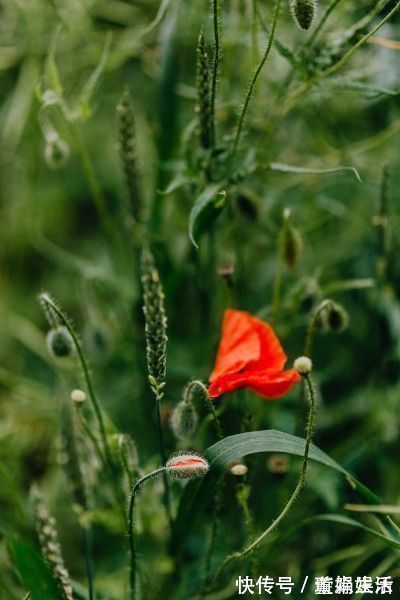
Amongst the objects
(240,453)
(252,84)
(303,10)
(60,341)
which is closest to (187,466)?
(240,453)

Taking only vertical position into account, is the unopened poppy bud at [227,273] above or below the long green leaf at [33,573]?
above

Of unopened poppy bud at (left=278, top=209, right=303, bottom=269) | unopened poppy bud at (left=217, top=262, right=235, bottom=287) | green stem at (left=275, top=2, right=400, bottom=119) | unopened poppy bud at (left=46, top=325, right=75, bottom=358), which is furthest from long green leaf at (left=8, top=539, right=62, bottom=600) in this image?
green stem at (left=275, top=2, right=400, bottom=119)

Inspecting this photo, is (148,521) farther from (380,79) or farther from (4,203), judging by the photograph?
(4,203)

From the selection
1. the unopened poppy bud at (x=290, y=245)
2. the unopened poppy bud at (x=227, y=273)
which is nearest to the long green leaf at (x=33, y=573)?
the unopened poppy bud at (x=227, y=273)

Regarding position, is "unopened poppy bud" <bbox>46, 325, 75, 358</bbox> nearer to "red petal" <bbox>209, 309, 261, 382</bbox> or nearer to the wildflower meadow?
the wildflower meadow

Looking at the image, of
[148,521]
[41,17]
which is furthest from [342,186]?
[148,521]

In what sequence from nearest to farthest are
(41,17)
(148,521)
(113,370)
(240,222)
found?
(148,521) → (240,222) → (113,370) → (41,17)

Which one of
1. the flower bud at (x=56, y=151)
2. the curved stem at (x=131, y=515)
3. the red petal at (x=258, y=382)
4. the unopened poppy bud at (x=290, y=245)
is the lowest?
the curved stem at (x=131, y=515)

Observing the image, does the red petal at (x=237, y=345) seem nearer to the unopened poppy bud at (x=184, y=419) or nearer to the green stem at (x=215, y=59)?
the unopened poppy bud at (x=184, y=419)
